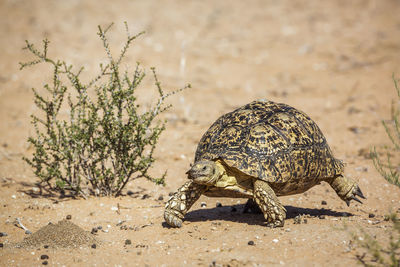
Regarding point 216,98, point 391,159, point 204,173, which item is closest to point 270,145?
point 204,173

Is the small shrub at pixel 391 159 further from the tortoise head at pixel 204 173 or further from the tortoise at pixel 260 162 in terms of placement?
the tortoise head at pixel 204 173

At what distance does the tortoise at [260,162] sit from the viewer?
5.51 meters

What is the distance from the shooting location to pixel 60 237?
5.62 m

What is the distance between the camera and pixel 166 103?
12.3 metres

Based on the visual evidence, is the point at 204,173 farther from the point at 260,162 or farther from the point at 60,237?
the point at 60,237

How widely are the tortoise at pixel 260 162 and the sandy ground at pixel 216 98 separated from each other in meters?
0.41

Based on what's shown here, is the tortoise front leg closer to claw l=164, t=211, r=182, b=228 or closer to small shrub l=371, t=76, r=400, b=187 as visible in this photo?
claw l=164, t=211, r=182, b=228

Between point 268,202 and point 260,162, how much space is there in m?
0.47

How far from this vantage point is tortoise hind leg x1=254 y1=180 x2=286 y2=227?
17.9 ft

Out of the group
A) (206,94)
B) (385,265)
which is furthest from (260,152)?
(206,94)

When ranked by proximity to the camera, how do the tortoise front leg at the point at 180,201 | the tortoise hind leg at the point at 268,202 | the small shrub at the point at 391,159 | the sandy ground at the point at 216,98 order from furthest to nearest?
1. the tortoise front leg at the point at 180,201
2. the tortoise hind leg at the point at 268,202
3. the sandy ground at the point at 216,98
4. the small shrub at the point at 391,159

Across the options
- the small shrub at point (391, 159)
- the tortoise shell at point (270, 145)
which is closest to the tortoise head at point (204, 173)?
the tortoise shell at point (270, 145)

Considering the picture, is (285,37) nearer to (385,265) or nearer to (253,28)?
(253,28)

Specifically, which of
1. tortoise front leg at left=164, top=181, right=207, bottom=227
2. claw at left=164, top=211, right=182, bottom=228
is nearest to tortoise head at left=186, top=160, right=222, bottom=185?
tortoise front leg at left=164, top=181, right=207, bottom=227
